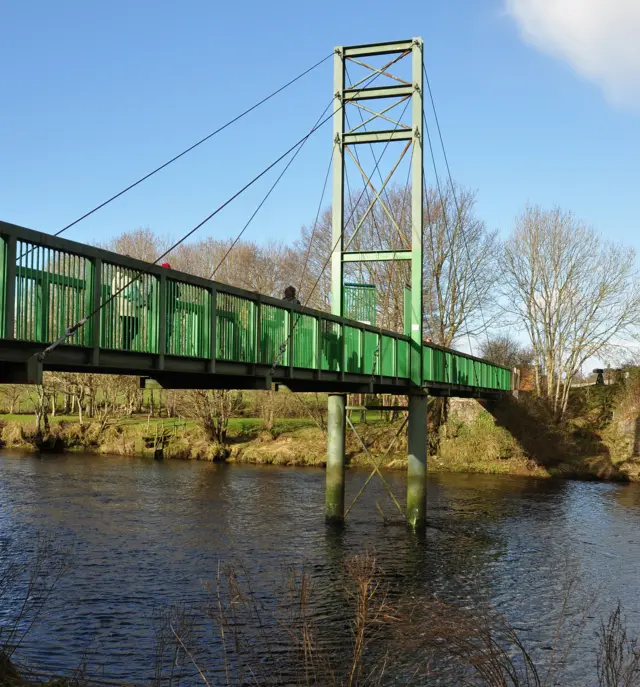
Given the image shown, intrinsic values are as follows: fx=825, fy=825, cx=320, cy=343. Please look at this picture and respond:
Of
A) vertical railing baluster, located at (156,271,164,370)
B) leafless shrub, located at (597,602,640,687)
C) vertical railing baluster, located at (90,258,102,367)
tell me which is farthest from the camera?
vertical railing baluster, located at (156,271,164,370)

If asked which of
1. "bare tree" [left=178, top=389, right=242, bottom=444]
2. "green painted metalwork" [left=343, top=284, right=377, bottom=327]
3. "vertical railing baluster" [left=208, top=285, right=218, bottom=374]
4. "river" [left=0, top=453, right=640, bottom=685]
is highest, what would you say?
"green painted metalwork" [left=343, top=284, right=377, bottom=327]

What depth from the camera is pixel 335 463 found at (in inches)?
837

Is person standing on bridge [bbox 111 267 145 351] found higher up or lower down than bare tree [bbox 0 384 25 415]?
higher up

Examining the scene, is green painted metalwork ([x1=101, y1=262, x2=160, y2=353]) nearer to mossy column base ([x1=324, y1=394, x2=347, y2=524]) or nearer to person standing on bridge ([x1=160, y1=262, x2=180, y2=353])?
person standing on bridge ([x1=160, y1=262, x2=180, y2=353])

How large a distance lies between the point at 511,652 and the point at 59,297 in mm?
7422

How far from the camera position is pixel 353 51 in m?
22.6

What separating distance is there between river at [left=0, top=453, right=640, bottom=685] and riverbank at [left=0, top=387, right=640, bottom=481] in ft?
14.4

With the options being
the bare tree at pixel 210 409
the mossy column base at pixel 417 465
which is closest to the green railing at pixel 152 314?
the mossy column base at pixel 417 465

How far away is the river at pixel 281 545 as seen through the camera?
11.8m

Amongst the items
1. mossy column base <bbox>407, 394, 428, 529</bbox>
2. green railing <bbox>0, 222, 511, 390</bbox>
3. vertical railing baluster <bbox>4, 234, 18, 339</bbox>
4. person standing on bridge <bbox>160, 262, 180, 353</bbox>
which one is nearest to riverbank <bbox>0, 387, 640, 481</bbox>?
mossy column base <bbox>407, 394, 428, 529</bbox>

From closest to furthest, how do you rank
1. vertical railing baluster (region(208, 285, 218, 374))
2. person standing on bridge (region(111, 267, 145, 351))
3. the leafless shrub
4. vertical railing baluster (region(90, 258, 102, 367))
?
the leafless shrub → vertical railing baluster (region(90, 258, 102, 367)) → person standing on bridge (region(111, 267, 145, 351)) → vertical railing baluster (region(208, 285, 218, 374))

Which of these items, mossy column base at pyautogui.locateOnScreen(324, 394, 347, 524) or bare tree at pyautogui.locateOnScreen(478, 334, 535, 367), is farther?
bare tree at pyautogui.locateOnScreen(478, 334, 535, 367)

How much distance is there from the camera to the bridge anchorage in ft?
29.9

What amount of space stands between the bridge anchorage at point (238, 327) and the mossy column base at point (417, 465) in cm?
3
